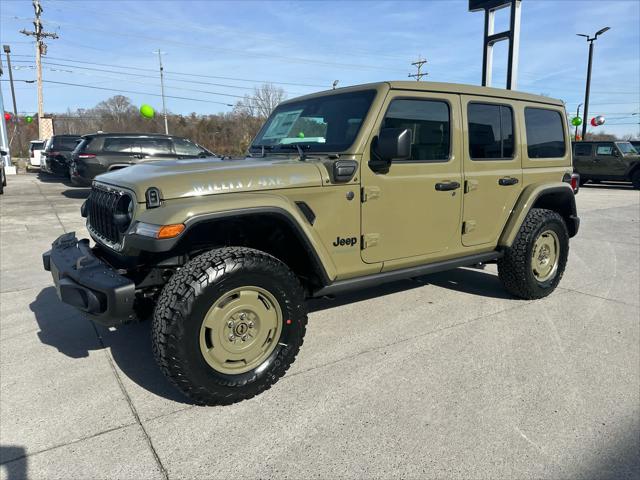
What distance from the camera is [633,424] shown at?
2.49 metres

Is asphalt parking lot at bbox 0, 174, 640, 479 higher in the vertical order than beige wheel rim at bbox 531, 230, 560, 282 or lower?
lower

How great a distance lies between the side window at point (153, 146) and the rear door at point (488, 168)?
9728 mm

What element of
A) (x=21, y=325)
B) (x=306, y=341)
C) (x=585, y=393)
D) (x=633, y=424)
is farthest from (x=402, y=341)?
(x=21, y=325)

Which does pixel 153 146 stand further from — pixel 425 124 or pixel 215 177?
pixel 215 177

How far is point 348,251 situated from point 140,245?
1.36 m

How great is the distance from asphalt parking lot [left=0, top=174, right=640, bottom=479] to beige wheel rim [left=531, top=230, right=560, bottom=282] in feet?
0.92

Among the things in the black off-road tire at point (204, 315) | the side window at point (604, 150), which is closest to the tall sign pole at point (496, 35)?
the black off-road tire at point (204, 315)

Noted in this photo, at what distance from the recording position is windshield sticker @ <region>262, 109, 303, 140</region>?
3824 millimetres

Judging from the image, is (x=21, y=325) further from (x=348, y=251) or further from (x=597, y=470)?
(x=597, y=470)

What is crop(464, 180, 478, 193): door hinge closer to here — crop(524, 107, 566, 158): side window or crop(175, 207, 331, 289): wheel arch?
crop(524, 107, 566, 158): side window

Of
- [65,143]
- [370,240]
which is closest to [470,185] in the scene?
[370,240]

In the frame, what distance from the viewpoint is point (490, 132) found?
3955 millimetres

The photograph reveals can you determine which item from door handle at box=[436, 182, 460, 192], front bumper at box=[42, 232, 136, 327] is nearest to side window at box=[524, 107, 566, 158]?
door handle at box=[436, 182, 460, 192]

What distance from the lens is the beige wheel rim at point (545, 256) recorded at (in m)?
4.48
